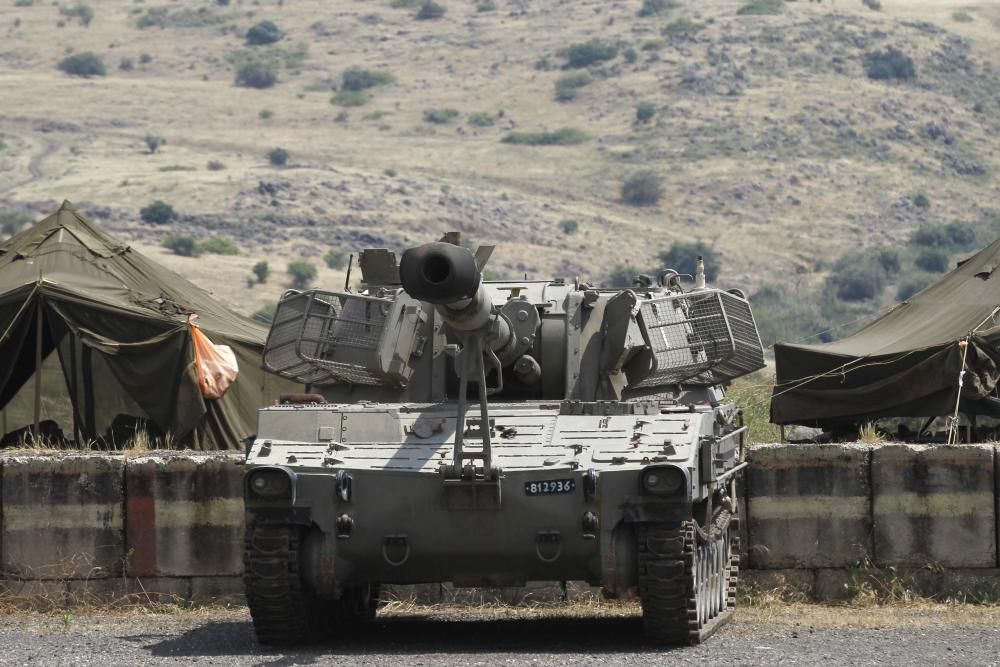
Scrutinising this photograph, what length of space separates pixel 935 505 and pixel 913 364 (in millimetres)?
4959

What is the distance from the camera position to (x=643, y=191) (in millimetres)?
101188

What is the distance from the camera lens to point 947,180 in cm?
10375

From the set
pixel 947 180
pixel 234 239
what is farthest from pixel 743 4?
pixel 234 239

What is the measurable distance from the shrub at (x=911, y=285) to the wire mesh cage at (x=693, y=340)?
70982 millimetres

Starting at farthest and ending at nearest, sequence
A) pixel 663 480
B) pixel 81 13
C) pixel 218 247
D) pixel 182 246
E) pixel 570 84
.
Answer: pixel 81 13, pixel 570 84, pixel 218 247, pixel 182 246, pixel 663 480

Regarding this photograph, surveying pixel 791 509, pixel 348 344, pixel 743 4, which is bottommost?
pixel 791 509

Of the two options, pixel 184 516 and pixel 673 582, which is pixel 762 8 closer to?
pixel 184 516

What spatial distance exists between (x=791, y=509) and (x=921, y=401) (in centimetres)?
500

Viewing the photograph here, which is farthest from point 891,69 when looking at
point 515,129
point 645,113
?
point 515,129

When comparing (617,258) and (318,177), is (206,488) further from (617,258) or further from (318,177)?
(318,177)

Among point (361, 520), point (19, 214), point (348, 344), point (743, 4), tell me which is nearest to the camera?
point (361, 520)

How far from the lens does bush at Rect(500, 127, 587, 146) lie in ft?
365

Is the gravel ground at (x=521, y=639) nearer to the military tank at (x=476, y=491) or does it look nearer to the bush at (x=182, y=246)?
the military tank at (x=476, y=491)

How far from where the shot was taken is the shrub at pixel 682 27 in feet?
408
